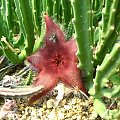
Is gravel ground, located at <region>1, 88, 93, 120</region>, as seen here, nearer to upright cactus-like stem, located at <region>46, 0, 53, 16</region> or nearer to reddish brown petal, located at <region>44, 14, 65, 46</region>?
reddish brown petal, located at <region>44, 14, 65, 46</region>

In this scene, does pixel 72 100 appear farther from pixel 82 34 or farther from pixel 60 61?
pixel 82 34

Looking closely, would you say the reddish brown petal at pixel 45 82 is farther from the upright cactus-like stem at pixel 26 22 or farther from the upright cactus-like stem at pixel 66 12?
the upright cactus-like stem at pixel 66 12

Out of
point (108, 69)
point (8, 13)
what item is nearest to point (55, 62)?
point (108, 69)

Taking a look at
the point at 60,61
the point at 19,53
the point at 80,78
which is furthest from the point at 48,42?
the point at 19,53

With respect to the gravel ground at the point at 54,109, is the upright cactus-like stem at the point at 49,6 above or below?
above

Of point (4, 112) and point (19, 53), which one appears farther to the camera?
point (19, 53)

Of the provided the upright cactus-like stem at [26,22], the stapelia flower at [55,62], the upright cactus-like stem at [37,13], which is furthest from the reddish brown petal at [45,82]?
the upright cactus-like stem at [37,13]
